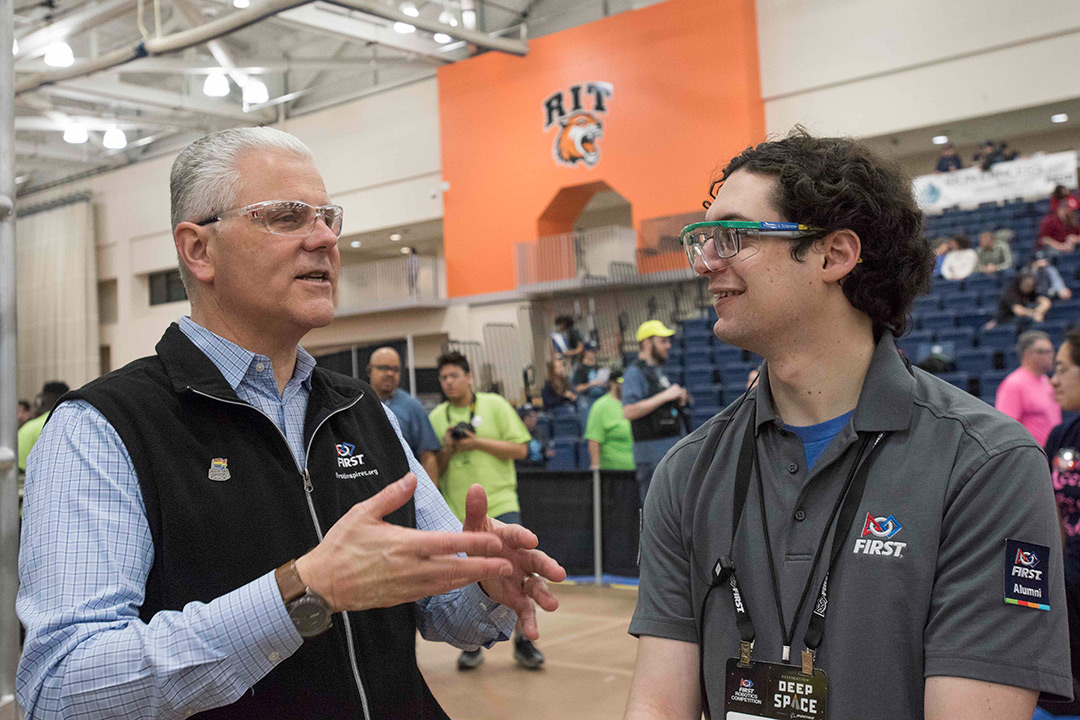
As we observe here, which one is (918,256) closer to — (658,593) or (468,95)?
(658,593)

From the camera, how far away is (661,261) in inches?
651

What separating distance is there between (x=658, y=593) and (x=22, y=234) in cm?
2803

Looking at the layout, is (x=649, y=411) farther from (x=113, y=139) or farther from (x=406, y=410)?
(x=113, y=139)

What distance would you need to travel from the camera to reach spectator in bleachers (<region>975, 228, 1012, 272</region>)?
1260cm

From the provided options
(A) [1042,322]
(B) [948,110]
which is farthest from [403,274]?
(A) [1042,322]

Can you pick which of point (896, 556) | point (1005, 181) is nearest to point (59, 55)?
point (1005, 181)

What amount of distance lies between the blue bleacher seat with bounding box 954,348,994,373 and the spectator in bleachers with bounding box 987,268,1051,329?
0.70 meters

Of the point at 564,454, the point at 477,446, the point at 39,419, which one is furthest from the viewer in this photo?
the point at 564,454

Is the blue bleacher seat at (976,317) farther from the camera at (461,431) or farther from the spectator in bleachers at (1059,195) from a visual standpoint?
the camera at (461,431)

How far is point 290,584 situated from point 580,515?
663cm

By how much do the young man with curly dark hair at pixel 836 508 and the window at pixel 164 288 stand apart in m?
23.5

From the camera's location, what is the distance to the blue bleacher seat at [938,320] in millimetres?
11828

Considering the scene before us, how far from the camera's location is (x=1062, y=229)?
480 inches

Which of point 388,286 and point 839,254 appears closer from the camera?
point 839,254
